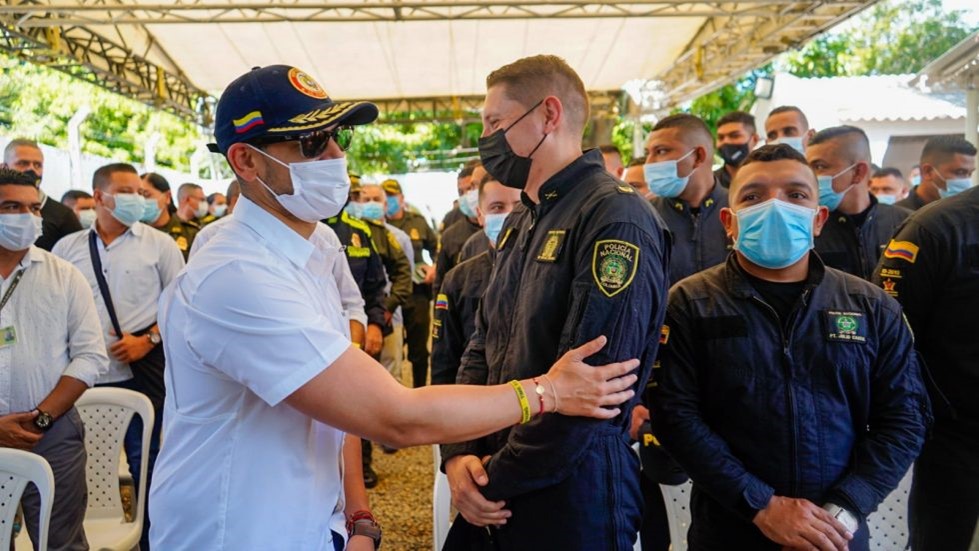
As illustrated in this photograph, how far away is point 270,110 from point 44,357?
2354 millimetres

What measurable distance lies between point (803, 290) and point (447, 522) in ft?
5.03

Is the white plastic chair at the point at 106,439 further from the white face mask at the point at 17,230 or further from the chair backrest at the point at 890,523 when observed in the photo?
the chair backrest at the point at 890,523

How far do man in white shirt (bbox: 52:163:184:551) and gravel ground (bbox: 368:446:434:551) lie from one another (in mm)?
1544

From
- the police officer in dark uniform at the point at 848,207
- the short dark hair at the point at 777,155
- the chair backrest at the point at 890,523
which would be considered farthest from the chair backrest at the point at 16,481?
the police officer in dark uniform at the point at 848,207

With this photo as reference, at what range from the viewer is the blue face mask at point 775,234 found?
7.70 feet

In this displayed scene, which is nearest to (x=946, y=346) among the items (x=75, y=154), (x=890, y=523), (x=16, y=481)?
(x=890, y=523)

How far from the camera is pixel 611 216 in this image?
6.25 ft

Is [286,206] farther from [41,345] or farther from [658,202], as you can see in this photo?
[658,202]

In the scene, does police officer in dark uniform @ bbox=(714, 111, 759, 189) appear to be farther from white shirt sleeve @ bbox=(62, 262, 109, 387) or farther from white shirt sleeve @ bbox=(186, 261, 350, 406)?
white shirt sleeve @ bbox=(186, 261, 350, 406)

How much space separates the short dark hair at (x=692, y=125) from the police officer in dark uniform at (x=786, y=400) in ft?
6.10

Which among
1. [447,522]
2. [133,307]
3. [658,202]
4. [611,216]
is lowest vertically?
[447,522]

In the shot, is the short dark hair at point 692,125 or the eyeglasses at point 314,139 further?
the short dark hair at point 692,125

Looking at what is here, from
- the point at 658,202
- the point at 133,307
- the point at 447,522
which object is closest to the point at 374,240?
the point at 133,307

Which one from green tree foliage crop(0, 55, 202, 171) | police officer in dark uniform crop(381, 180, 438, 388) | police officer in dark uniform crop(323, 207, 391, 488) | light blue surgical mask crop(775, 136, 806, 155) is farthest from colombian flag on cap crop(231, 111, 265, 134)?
green tree foliage crop(0, 55, 202, 171)
